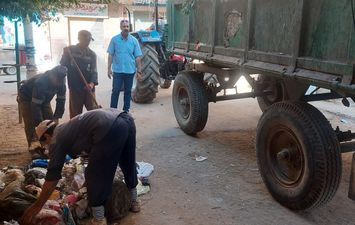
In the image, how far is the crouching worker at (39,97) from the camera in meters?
4.78

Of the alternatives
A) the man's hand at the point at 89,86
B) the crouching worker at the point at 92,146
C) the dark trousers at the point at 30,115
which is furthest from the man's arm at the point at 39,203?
the man's hand at the point at 89,86

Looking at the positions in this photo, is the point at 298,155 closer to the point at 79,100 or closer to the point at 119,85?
the point at 79,100

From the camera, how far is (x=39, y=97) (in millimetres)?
4793

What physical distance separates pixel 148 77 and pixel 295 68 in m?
5.06

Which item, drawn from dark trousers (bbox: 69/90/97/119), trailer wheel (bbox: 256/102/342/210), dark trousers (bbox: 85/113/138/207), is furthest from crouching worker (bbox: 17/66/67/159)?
trailer wheel (bbox: 256/102/342/210)

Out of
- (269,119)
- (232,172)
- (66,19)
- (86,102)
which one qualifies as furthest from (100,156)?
(66,19)

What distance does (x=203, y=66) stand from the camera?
19.9ft

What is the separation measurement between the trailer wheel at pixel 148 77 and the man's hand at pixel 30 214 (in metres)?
5.34

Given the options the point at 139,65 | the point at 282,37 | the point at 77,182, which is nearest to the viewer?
the point at 282,37

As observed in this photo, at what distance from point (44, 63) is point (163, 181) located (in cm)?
1435

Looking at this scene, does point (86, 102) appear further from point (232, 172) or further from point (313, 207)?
point (313, 207)

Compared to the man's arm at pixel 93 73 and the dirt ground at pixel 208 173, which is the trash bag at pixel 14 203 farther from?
the man's arm at pixel 93 73

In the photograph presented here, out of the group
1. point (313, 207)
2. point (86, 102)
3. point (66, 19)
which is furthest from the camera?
point (66, 19)

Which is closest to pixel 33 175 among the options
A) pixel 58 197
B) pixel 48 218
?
Answer: pixel 58 197
